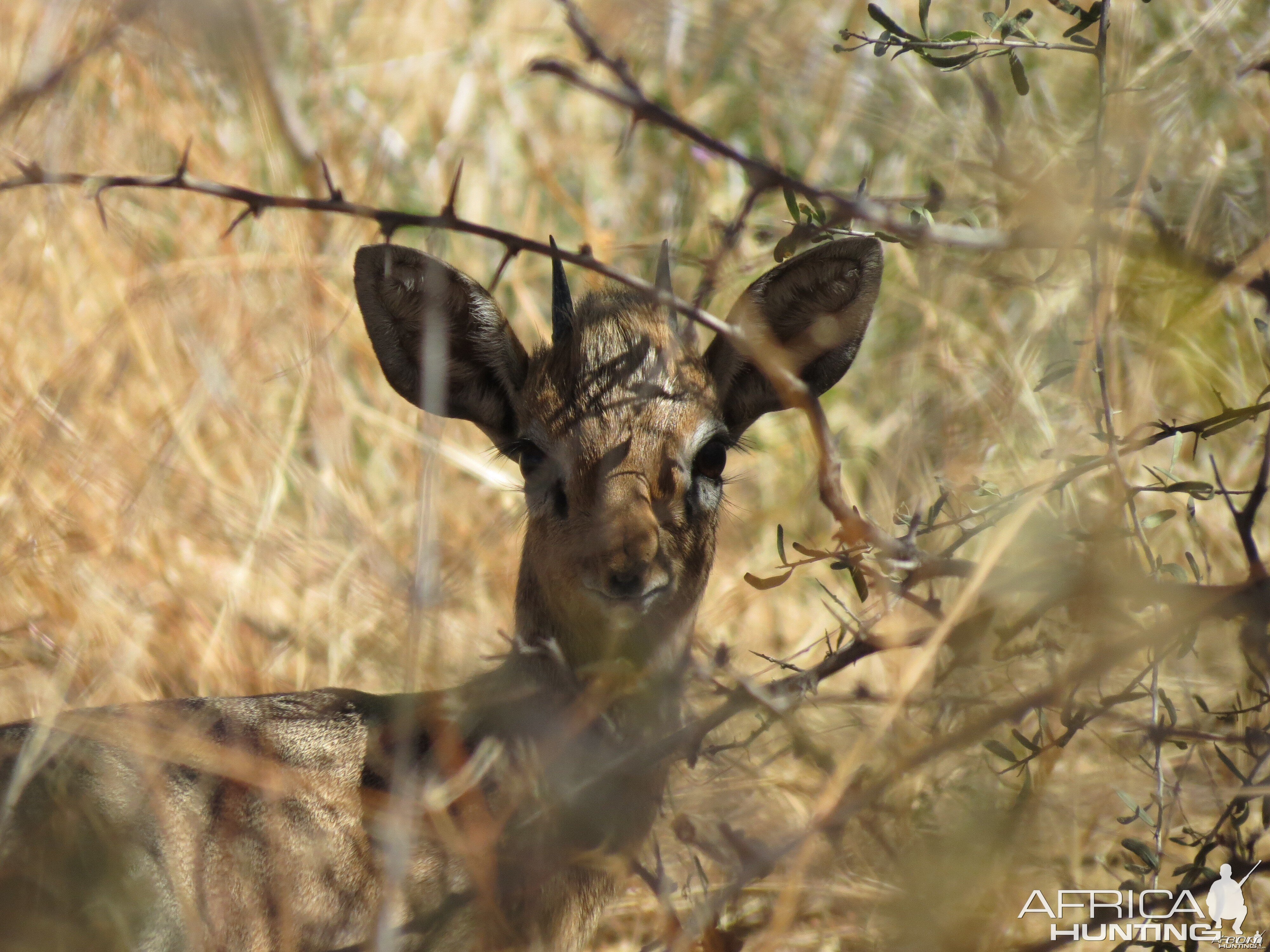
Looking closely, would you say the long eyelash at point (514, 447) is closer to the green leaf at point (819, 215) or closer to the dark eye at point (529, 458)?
the dark eye at point (529, 458)

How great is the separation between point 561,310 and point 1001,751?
173 centimetres

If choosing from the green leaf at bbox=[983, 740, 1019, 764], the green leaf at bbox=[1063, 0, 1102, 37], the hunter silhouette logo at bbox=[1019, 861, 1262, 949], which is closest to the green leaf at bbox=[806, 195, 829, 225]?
the green leaf at bbox=[1063, 0, 1102, 37]

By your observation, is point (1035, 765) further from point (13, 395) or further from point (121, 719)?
point (13, 395)

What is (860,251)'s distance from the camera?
307cm

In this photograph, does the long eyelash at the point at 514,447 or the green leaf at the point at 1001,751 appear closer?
the green leaf at the point at 1001,751

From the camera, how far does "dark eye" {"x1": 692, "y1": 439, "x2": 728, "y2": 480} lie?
3.33 m

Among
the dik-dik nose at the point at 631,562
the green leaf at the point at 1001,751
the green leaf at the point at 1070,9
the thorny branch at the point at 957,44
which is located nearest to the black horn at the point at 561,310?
the dik-dik nose at the point at 631,562

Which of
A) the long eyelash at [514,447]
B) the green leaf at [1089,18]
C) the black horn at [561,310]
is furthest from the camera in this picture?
the black horn at [561,310]

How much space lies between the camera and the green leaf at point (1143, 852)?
248cm

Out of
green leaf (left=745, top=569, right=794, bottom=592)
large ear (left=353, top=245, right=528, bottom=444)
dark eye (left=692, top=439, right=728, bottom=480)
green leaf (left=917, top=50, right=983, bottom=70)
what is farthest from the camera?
dark eye (left=692, top=439, right=728, bottom=480)

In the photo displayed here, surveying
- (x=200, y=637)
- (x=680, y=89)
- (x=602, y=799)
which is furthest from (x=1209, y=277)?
(x=680, y=89)

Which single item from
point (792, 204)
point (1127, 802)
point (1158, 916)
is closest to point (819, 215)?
point (792, 204)

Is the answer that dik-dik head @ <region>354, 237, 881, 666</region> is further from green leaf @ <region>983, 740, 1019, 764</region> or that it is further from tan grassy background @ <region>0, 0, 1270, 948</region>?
green leaf @ <region>983, 740, 1019, 764</region>

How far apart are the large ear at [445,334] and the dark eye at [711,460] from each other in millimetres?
575
